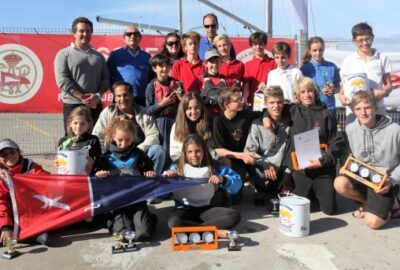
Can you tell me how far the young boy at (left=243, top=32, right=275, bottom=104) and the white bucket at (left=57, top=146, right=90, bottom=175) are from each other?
2.67m

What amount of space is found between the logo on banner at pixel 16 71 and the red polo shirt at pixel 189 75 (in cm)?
679

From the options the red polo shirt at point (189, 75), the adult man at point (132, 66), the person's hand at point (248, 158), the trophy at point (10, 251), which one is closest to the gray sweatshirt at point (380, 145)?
the person's hand at point (248, 158)

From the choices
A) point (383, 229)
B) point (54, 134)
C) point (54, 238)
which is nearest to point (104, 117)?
point (54, 238)

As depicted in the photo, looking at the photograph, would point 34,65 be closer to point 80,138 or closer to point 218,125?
point 80,138

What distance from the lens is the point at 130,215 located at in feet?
13.5

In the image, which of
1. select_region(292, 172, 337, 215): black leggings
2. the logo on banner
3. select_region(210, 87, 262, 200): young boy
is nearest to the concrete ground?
select_region(292, 172, 337, 215): black leggings

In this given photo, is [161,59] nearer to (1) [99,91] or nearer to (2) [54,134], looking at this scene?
(1) [99,91]

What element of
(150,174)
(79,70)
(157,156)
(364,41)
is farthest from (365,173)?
(79,70)

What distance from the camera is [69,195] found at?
157 inches

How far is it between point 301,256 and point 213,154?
A: 179 centimetres

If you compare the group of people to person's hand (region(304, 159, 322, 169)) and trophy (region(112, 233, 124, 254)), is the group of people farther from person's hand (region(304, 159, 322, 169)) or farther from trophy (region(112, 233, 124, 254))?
trophy (region(112, 233, 124, 254))

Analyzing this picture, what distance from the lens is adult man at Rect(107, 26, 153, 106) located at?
587cm

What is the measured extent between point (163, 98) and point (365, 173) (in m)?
2.47

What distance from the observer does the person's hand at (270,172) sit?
481 centimetres
